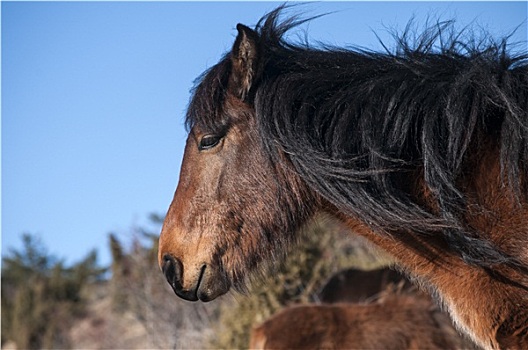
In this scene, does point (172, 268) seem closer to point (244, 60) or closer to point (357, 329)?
point (244, 60)

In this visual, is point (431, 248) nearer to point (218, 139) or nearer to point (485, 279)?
point (485, 279)

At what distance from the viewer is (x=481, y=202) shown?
3176 millimetres

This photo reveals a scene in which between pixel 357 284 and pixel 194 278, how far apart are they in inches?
206

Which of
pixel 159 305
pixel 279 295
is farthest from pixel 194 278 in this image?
pixel 159 305

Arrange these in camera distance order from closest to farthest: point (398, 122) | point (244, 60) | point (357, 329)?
point (398, 122)
point (244, 60)
point (357, 329)

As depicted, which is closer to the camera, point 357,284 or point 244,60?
point 244,60

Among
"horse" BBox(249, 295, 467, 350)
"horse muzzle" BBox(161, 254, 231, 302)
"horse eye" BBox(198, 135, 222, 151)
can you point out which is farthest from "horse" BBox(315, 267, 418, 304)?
"horse eye" BBox(198, 135, 222, 151)

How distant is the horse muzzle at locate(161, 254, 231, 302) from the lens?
11.8ft

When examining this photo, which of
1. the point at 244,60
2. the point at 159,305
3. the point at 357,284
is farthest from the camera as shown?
the point at 159,305

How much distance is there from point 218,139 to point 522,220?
137 cm

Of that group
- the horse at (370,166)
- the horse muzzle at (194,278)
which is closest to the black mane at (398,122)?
the horse at (370,166)

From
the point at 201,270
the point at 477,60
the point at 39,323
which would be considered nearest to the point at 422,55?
the point at 477,60

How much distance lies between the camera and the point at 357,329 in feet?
19.5

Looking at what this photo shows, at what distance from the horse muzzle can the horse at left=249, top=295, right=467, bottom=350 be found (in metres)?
2.31
